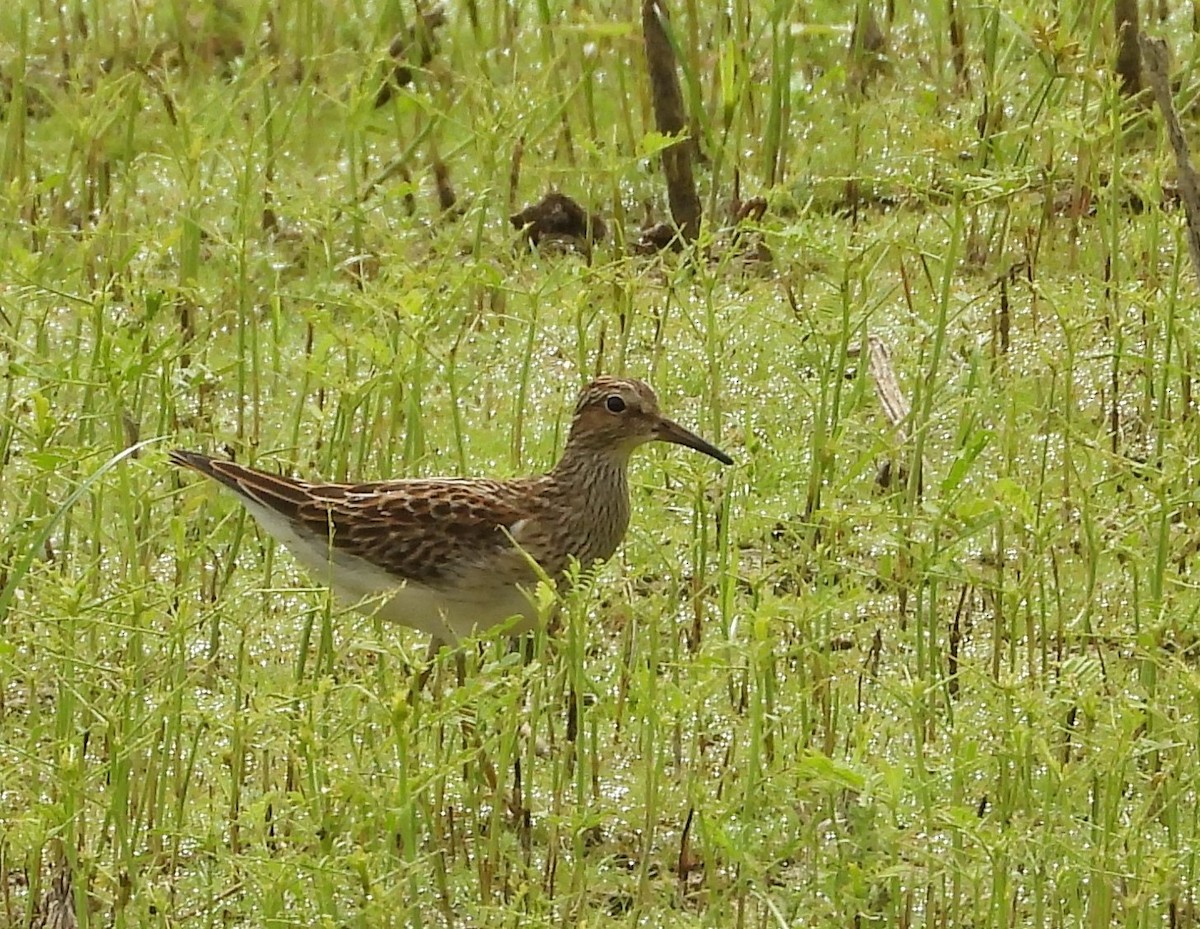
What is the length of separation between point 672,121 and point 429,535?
8.28ft

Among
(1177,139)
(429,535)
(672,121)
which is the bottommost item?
(429,535)

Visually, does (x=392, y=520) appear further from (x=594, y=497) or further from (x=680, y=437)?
(x=680, y=437)

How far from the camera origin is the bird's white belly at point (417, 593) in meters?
5.57

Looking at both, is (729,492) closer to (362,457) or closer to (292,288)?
(362,457)

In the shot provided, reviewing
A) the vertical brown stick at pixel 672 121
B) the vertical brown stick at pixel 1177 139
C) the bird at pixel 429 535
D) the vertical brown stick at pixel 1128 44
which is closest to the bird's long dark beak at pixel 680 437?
the bird at pixel 429 535

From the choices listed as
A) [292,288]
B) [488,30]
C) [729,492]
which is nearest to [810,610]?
[729,492]

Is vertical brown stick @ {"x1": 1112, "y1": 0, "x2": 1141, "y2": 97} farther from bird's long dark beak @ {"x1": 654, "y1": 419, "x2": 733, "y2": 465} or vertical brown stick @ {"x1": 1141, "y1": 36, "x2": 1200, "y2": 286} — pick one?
vertical brown stick @ {"x1": 1141, "y1": 36, "x2": 1200, "y2": 286}

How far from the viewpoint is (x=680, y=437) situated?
594cm

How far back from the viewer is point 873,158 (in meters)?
7.90

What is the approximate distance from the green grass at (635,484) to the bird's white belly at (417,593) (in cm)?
10

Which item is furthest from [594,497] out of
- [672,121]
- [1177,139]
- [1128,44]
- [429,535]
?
[1128,44]

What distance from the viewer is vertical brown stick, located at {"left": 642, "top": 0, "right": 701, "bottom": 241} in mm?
7621

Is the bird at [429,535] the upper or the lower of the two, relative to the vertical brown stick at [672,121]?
lower

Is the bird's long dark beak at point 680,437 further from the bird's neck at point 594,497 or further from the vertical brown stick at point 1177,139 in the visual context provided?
the vertical brown stick at point 1177,139
